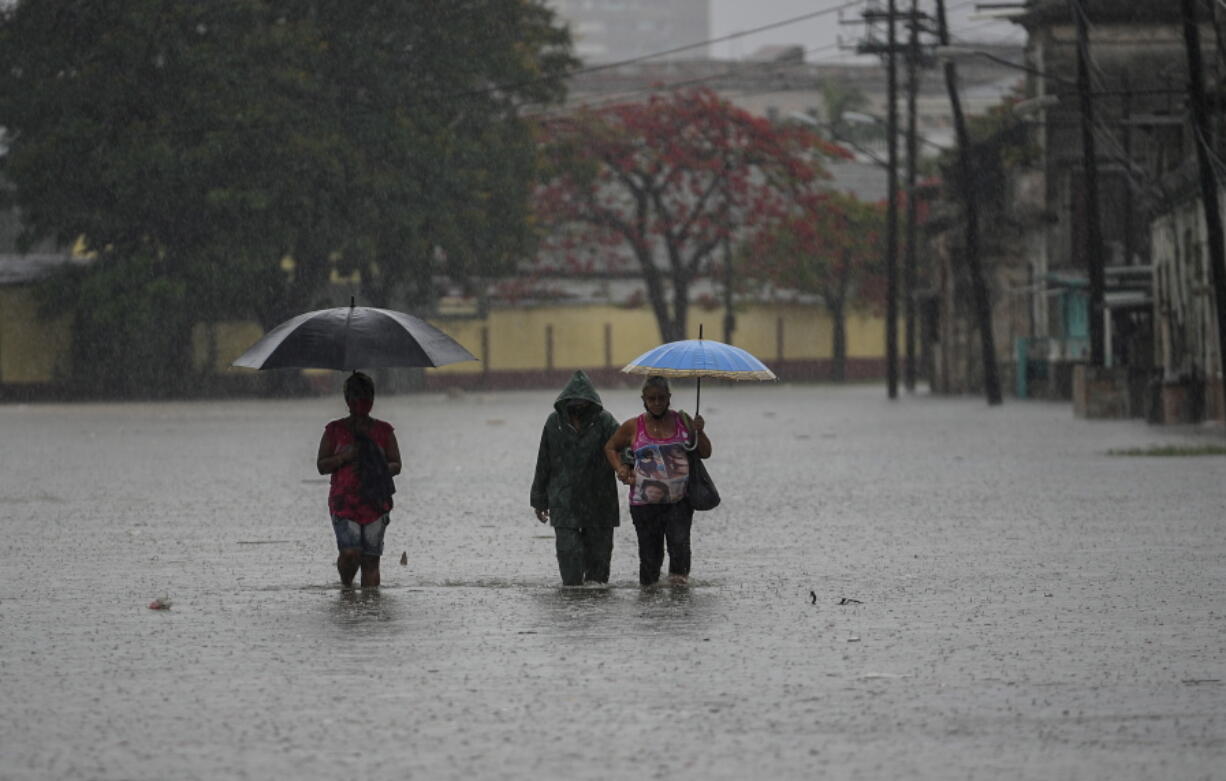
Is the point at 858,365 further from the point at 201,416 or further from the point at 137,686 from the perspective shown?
the point at 137,686

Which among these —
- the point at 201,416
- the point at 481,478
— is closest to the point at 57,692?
the point at 481,478

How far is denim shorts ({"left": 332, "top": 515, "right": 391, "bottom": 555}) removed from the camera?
43.1ft

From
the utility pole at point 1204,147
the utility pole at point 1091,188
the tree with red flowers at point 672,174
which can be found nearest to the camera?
the utility pole at point 1204,147

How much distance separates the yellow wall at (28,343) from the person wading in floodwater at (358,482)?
4907 centimetres

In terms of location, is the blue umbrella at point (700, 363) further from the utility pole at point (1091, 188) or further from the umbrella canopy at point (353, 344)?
the utility pole at point (1091, 188)

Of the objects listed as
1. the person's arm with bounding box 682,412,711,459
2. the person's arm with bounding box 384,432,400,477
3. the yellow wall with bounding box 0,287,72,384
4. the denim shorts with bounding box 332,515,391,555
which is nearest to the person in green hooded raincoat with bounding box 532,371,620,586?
the person's arm with bounding box 682,412,711,459

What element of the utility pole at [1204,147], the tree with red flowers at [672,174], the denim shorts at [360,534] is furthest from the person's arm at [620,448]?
the tree with red flowers at [672,174]

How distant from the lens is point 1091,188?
3894 cm

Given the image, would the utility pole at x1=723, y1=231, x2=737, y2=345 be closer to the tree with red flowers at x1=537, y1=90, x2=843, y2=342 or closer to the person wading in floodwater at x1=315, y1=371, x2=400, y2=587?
the tree with red flowers at x1=537, y1=90, x2=843, y2=342

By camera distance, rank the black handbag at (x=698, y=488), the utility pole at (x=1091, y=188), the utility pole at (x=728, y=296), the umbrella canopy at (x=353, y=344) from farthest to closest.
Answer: the utility pole at (x=728, y=296) < the utility pole at (x=1091, y=188) < the black handbag at (x=698, y=488) < the umbrella canopy at (x=353, y=344)

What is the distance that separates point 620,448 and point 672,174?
61.9 m

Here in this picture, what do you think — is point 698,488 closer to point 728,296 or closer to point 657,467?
point 657,467

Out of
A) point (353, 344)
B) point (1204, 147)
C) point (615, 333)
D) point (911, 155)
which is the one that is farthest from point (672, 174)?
point (353, 344)

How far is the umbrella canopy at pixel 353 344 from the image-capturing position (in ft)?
42.4
